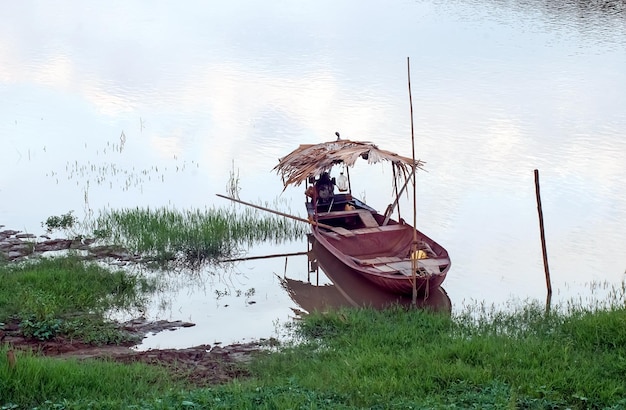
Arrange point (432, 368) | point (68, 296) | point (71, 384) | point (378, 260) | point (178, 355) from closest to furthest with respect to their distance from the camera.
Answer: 1. point (71, 384)
2. point (432, 368)
3. point (178, 355)
4. point (68, 296)
5. point (378, 260)

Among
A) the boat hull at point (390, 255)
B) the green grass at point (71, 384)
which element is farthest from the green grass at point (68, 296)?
the boat hull at point (390, 255)

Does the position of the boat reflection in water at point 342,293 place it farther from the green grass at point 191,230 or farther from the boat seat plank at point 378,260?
the green grass at point 191,230

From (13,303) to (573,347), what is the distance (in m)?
5.66

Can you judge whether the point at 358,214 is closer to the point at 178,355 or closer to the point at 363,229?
the point at 363,229

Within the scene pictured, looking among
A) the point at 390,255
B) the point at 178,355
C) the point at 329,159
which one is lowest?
the point at 178,355

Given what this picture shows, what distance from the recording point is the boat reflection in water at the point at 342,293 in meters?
9.80

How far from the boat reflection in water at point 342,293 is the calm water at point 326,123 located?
19cm

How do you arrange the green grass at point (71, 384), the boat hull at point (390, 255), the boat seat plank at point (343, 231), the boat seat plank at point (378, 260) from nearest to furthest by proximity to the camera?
1. the green grass at point (71, 384)
2. the boat hull at point (390, 255)
3. the boat seat plank at point (378, 260)
4. the boat seat plank at point (343, 231)

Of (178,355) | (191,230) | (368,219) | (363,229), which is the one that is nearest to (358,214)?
(368,219)

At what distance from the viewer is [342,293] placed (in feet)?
35.3

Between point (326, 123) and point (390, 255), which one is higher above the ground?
point (326, 123)

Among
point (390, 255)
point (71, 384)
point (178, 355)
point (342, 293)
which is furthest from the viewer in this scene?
point (390, 255)

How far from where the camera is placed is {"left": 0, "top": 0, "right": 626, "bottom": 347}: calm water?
11375mm

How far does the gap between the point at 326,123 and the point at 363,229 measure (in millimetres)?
6776
